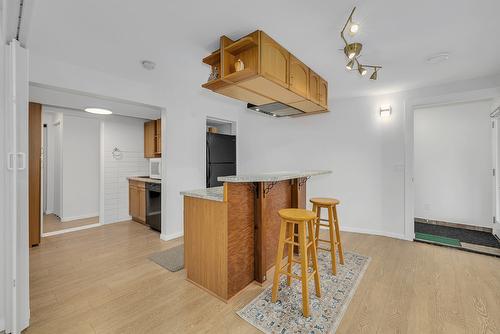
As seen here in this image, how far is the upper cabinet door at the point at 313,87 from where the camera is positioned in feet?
9.03

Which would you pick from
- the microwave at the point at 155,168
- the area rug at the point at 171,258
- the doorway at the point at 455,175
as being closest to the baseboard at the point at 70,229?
the microwave at the point at 155,168

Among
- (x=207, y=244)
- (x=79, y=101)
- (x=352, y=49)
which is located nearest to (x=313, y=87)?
(x=352, y=49)

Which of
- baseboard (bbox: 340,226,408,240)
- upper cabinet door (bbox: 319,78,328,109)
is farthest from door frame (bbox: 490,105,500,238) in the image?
upper cabinet door (bbox: 319,78,328,109)

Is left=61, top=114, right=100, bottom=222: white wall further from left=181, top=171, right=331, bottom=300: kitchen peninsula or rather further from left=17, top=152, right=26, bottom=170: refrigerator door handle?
left=181, top=171, right=331, bottom=300: kitchen peninsula

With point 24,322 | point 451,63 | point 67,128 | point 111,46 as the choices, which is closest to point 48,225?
point 67,128

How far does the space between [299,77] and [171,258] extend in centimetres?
278

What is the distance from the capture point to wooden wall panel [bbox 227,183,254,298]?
2057 mm

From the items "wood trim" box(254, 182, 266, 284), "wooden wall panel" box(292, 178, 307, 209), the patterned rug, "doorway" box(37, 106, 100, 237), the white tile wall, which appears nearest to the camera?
the patterned rug

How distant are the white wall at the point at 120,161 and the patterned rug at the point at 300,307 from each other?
13.0 ft

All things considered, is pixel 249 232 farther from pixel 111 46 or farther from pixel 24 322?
pixel 111 46

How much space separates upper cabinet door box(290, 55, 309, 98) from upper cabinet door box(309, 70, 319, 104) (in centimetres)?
11

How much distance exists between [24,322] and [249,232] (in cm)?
187

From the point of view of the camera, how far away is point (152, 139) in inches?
190

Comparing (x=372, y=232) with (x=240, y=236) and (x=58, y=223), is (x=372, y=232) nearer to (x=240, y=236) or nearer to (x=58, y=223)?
(x=240, y=236)
